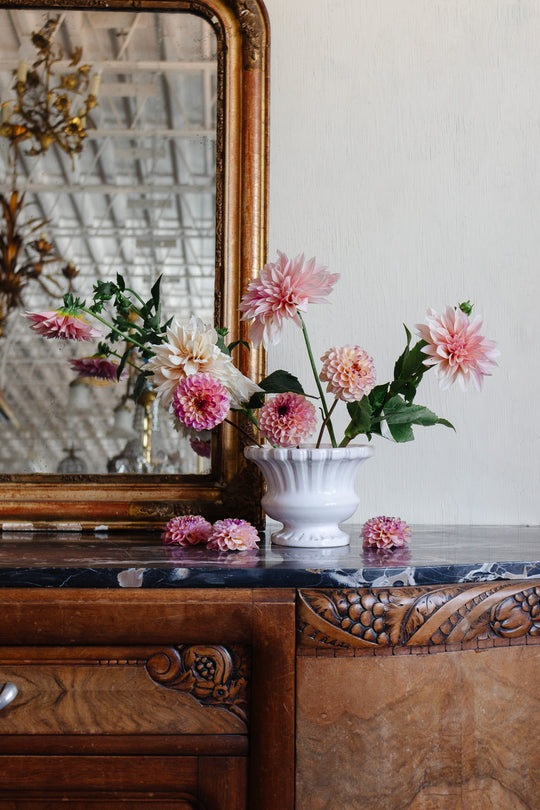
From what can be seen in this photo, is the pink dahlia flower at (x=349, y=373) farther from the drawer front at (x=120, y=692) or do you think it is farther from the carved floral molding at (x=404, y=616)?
the drawer front at (x=120, y=692)

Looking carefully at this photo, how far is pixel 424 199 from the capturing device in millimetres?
1396

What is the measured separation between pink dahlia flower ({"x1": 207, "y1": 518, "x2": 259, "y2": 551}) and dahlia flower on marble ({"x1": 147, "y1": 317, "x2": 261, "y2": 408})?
0.68 feet

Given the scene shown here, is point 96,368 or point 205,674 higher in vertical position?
point 96,368

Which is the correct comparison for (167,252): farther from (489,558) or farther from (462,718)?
(462,718)

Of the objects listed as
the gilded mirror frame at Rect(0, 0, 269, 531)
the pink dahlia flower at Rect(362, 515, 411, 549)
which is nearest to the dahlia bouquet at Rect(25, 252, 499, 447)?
the pink dahlia flower at Rect(362, 515, 411, 549)

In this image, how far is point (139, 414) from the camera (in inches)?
50.4

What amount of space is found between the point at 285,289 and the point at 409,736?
60 centimetres

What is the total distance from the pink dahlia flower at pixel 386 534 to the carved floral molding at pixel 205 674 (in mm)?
298

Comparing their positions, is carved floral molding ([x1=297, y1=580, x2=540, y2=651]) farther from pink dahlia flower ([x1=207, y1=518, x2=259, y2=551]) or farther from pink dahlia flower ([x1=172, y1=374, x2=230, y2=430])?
pink dahlia flower ([x1=172, y1=374, x2=230, y2=430])

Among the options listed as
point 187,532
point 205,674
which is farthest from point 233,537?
point 205,674

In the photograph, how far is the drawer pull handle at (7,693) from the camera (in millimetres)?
817

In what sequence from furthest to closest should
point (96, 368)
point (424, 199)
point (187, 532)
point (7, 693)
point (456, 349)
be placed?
point (424, 199) < point (96, 368) < point (187, 532) < point (456, 349) < point (7, 693)

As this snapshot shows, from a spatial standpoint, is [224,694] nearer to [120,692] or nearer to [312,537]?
[120,692]

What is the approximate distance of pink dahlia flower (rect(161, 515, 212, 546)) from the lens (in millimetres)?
1063
